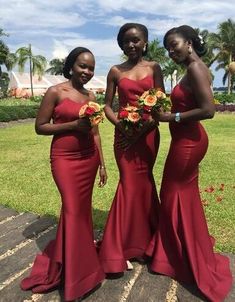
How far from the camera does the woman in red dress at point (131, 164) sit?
4461 mm

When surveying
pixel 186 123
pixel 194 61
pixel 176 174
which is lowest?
pixel 176 174

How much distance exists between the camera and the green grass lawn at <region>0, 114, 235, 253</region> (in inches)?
265

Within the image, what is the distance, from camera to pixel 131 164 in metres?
4.61

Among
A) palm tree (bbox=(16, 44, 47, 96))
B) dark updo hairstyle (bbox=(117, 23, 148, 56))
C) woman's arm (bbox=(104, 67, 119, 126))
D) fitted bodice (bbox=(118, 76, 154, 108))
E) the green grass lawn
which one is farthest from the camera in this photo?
palm tree (bbox=(16, 44, 47, 96))

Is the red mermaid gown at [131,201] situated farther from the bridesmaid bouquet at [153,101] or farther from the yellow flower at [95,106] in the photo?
the yellow flower at [95,106]

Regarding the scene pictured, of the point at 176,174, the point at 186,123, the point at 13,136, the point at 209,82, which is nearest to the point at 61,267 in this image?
the point at 176,174

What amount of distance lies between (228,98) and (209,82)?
128ft

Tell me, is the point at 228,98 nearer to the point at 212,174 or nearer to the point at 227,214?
the point at 212,174

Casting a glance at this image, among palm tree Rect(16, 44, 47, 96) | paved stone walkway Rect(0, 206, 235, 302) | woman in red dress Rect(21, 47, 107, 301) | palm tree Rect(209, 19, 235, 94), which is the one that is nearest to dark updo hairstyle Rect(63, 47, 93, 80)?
woman in red dress Rect(21, 47, 107, 301)

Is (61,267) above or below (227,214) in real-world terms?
above

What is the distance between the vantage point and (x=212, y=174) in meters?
10.1

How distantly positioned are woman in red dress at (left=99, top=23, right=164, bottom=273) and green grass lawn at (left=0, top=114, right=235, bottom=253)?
54.2 inches

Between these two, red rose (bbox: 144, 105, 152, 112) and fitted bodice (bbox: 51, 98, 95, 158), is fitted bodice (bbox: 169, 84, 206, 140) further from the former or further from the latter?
fitted bodice (bbox: 51, 98, 95, 158)

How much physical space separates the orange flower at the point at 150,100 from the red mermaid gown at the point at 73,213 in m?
0.68
